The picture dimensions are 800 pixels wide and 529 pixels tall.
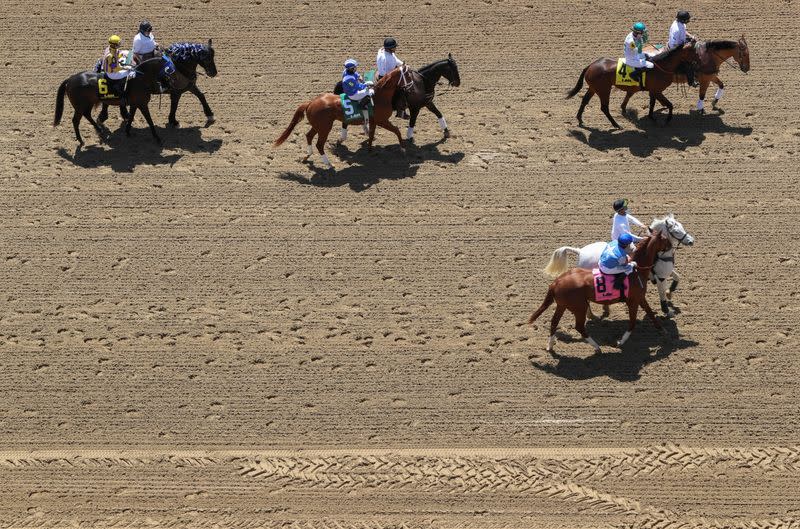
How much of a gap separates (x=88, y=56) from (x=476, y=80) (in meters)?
7.82

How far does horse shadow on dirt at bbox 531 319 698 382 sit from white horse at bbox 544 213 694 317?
0.39 meters

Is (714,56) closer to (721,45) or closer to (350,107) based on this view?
(721,45)

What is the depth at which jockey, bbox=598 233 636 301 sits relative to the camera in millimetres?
21062

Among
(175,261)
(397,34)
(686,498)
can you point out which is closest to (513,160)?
(397,34)

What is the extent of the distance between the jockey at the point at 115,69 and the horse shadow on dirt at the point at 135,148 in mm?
982

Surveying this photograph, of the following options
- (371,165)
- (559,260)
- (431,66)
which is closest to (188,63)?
(371,165)

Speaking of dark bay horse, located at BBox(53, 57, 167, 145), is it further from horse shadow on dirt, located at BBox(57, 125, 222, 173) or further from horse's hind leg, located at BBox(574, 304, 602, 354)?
horse's hind leg, located at BBox(574, 304, 602, 354)

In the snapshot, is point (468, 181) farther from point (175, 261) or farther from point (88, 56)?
point (88, 56)

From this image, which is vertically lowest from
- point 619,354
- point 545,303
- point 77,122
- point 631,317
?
point 619,354

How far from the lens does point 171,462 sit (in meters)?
20.7

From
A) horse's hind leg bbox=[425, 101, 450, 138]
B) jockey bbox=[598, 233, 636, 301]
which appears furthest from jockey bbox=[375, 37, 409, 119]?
jockey bbox=[598, 233, 636, 301]

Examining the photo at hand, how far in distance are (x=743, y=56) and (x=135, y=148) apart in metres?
11.4

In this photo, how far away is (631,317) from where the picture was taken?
2166 cm

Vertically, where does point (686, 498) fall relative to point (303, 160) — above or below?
below
